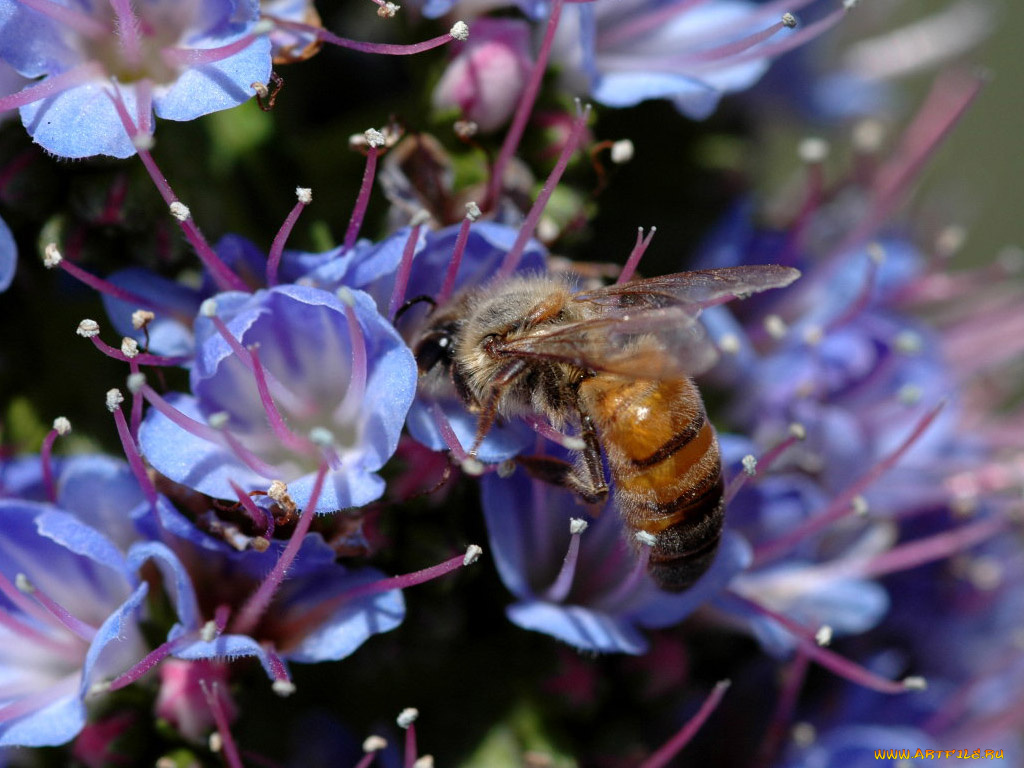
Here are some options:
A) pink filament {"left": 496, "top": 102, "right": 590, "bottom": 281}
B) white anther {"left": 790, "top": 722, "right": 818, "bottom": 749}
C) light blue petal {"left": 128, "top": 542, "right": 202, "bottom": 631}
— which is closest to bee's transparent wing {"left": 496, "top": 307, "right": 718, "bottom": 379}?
pink filament {"left": 496, "top": 102, "right": 590, "bottom": 281}

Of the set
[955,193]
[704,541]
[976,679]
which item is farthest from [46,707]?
[955,193]

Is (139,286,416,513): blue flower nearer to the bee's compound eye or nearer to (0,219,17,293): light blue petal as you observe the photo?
the bee's compound eye

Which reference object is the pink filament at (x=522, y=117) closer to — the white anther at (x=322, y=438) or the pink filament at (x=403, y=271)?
the pink filament at (x=403, y=271)

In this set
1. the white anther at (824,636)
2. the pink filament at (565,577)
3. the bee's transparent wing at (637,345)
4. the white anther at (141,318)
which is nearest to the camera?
the bee's transparent wing at (637,345)

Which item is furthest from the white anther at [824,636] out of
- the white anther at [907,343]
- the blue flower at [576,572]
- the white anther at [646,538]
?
the white anther at [907,343]

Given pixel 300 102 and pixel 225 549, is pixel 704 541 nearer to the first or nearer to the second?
pixel 225 549

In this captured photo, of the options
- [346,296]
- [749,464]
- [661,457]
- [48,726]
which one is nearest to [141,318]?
[346,296]
